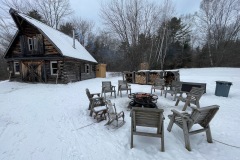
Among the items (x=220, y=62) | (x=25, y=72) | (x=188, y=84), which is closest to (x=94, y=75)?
(x=25, y=72)

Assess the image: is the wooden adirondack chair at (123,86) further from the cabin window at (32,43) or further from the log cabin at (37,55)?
the cabin window at (32,43)

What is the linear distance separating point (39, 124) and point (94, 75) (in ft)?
50.4

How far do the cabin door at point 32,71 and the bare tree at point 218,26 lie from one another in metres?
22.6

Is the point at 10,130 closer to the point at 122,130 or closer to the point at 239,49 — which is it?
the point at 122,130

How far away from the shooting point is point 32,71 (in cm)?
1295

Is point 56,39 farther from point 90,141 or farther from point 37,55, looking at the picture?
point 90,141

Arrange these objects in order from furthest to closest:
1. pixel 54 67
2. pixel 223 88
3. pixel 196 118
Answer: pixel 54 67 → pixel 223 88 → pixel 196 118

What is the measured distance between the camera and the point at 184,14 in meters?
24.7

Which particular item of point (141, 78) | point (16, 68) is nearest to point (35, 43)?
point (16, 68)

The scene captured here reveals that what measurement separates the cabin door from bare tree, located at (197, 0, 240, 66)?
2263cm

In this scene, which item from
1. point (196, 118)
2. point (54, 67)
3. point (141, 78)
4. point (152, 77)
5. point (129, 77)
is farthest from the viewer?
point (129, 77)

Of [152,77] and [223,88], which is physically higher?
[152,77]

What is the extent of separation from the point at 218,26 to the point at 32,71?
26.2 meters

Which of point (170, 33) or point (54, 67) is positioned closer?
point (54, 67)
